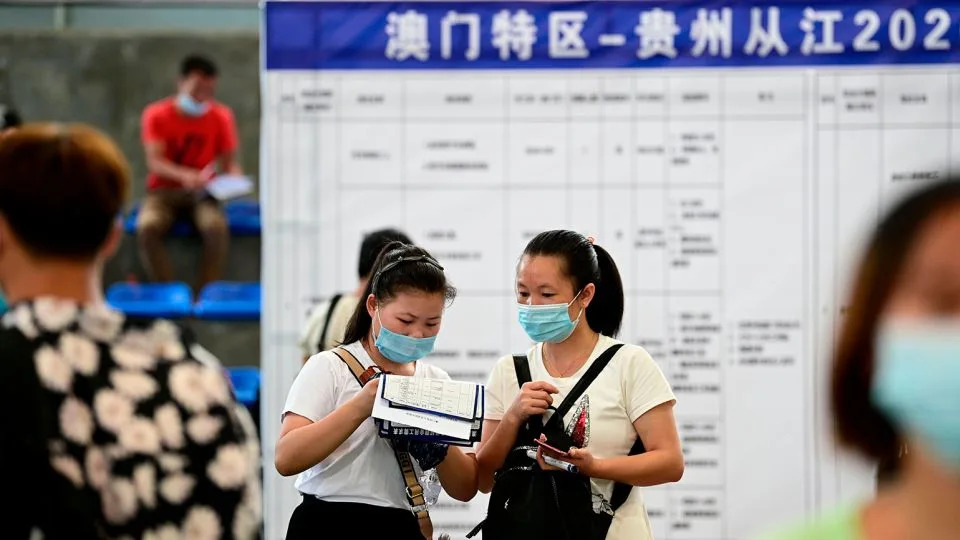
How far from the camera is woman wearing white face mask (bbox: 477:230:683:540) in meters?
2.70

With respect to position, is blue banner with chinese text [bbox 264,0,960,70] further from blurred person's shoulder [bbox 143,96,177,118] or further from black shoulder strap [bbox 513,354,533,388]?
blurred person's shoulder [bbox 143,96,177,118]

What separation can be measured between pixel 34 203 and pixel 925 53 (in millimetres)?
3533

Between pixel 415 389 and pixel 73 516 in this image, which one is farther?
pixel 415 389

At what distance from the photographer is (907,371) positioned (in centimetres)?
101

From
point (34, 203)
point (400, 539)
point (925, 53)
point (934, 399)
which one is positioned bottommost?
point (400, 539)

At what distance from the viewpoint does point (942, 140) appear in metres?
4.29

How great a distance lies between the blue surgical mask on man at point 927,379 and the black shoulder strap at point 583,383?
5.64ft

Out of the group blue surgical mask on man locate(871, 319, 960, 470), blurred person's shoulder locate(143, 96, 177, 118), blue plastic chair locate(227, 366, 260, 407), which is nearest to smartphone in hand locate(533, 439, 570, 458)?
blue surgical mask on man locate(871, 319, 960, 470)

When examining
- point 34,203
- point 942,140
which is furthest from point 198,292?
point 34,203

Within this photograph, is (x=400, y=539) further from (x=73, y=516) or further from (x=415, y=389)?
(x=73, y=516)

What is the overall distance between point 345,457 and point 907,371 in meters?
1.79

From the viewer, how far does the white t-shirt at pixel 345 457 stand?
262 cm

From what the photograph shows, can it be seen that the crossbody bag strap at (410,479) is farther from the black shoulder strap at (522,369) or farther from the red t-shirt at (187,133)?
the red t-shirt at (187,133)

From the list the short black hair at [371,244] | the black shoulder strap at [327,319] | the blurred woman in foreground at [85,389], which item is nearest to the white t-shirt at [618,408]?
the short black hair at [371,244]
